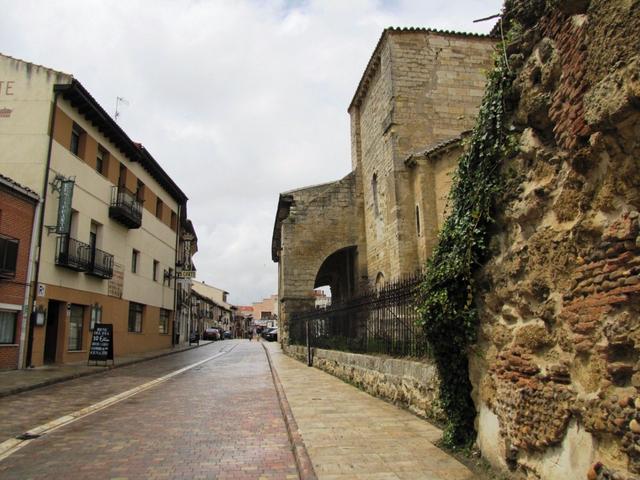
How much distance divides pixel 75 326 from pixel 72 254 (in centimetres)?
311

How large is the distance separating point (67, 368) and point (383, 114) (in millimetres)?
15264

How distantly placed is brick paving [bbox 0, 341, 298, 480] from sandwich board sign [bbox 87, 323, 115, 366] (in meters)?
6.67

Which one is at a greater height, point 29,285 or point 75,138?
point 75,138

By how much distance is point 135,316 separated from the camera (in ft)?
85.7

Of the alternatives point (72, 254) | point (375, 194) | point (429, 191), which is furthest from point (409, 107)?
point (72, 254)

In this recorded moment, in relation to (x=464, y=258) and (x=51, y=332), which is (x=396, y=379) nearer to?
(x=464, y=258)

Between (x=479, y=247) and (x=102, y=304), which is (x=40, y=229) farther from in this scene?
(x=479, y=247)

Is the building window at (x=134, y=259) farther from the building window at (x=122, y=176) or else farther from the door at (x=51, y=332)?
the door at (x=51, y=332)

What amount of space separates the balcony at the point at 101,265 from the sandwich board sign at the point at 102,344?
10.6 feet

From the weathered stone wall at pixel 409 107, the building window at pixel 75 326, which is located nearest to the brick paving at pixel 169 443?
the building window at pixel 75 326

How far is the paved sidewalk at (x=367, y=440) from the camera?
191 inches

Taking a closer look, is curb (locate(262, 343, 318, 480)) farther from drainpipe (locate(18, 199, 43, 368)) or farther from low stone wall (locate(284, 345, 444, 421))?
drainpipe (locate(18, 199, 43, 368))

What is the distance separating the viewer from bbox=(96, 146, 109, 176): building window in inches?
855

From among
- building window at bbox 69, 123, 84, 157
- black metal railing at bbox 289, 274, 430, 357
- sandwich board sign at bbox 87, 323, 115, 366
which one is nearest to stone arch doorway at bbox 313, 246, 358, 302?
black metal railing at bbox 289, 274, 430, 357
